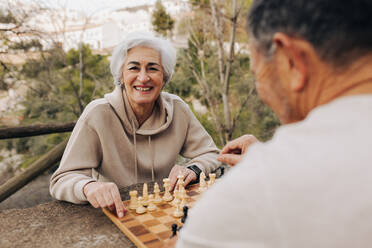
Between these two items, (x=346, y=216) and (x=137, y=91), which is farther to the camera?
(x=137, y=91)

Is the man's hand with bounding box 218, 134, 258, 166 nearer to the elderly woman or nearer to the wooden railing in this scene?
the elderly woman

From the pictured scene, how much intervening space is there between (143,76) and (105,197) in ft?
3.44

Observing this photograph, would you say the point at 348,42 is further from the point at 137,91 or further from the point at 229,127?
the point at 229,127

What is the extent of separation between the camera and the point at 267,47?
82 cm

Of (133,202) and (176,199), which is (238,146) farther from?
(133,202)

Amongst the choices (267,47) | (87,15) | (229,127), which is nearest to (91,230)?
(267,47)

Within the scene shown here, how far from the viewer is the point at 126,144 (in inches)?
98.4

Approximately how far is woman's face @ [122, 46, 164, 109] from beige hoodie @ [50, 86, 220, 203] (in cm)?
13

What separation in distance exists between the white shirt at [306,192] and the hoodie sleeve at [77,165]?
141 centimetres

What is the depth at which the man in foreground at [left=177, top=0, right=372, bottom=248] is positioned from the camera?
2.02 ft

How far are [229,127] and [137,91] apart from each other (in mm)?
3552

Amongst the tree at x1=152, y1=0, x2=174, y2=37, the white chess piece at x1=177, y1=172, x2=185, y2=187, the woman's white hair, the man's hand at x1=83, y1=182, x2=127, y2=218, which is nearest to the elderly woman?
the woman's white hair

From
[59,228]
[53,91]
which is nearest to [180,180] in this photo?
[59,228]

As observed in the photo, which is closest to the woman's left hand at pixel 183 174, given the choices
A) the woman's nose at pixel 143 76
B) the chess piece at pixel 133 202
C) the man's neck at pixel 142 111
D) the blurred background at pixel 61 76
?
the chess piece at pixel 133 202
